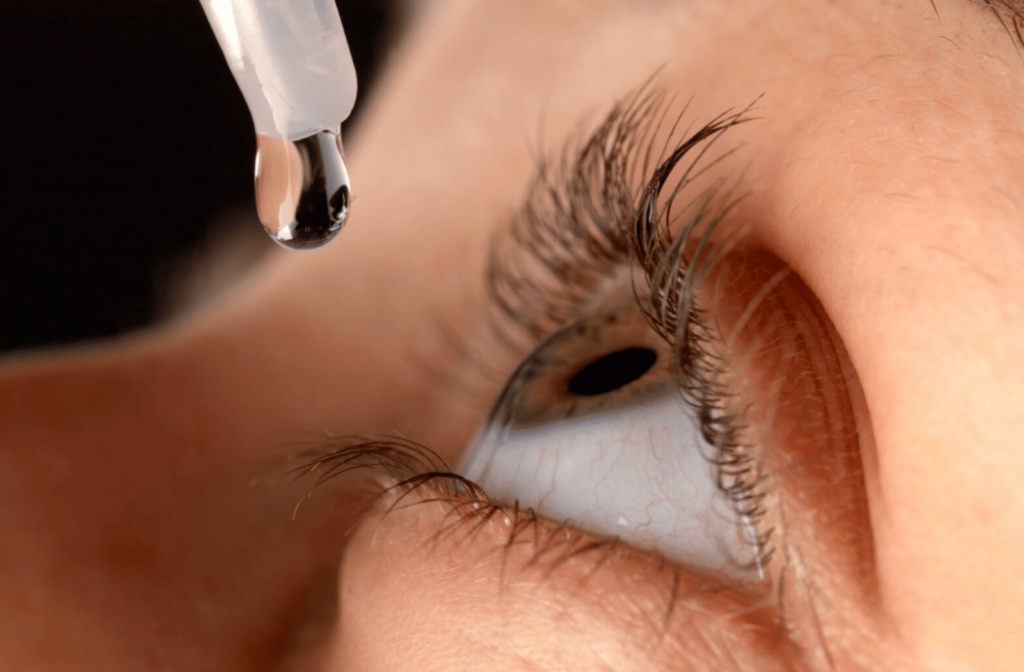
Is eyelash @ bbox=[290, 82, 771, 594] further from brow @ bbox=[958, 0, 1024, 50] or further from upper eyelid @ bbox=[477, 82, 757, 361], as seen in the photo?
brow @ bbox=[958, 0, 1024, 50]

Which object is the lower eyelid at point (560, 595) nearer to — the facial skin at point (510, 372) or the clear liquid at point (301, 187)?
the facial skin at point (510, 372)

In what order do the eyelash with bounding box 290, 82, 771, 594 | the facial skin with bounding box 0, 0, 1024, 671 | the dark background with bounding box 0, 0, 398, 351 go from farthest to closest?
the dark background with bounding box 0, 0, 398, 351
the eyelash with bounding box 290, 82, 771, 594
the facial skin with bounding box 0, 0, 1024, 671

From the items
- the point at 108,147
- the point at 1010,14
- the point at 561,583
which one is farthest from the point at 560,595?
the point at 108,147

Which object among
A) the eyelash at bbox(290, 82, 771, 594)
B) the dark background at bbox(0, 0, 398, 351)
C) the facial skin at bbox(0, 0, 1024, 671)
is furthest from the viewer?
the dark background at bbox(0, 0, 398, 351)

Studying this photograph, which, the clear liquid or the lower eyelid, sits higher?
the clear liquid

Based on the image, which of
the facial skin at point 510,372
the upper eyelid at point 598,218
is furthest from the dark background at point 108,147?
the upper eyelid at point 598,218

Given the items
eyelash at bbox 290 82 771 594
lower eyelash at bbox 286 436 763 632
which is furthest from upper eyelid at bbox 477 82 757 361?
lower eyelash at bbox 286 436 763 632

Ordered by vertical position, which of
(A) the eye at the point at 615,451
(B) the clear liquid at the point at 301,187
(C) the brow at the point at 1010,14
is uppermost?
(C) the brow at the point at 1010,14
